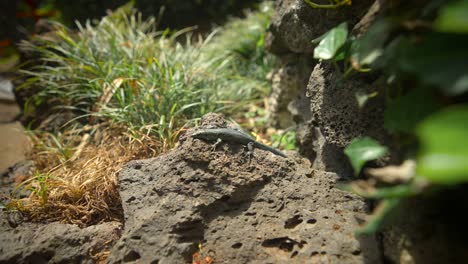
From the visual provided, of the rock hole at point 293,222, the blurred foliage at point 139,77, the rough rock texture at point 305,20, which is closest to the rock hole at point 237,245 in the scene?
the rock hole at point 293,222

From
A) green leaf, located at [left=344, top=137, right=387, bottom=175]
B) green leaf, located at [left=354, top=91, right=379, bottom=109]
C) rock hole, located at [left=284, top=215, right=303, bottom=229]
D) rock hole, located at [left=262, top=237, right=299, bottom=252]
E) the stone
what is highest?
green leaf, located at [left=354, top=91, right=379, bottom=109]

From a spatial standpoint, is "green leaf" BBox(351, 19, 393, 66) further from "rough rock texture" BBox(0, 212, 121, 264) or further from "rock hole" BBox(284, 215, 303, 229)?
"rough rock texture" BBox(0, 212, 121, 264)

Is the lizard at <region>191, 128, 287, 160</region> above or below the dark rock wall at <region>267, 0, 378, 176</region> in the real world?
below

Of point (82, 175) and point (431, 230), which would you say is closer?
point (431, 230)

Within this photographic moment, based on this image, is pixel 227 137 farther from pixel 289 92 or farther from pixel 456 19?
pixel 456 19

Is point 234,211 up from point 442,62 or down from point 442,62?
down

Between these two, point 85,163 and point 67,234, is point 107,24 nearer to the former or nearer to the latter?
point 85,163

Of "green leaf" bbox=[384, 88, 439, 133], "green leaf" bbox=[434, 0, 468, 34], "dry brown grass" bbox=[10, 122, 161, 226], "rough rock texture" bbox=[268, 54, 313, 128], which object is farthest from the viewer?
"rough rock texture" bbox=[268, 54, 313, 128]

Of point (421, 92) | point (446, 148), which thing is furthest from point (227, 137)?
point (446, 148)

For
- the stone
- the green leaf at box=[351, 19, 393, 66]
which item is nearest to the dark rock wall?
the green leaf at box=[351, 19, 393, 66]
